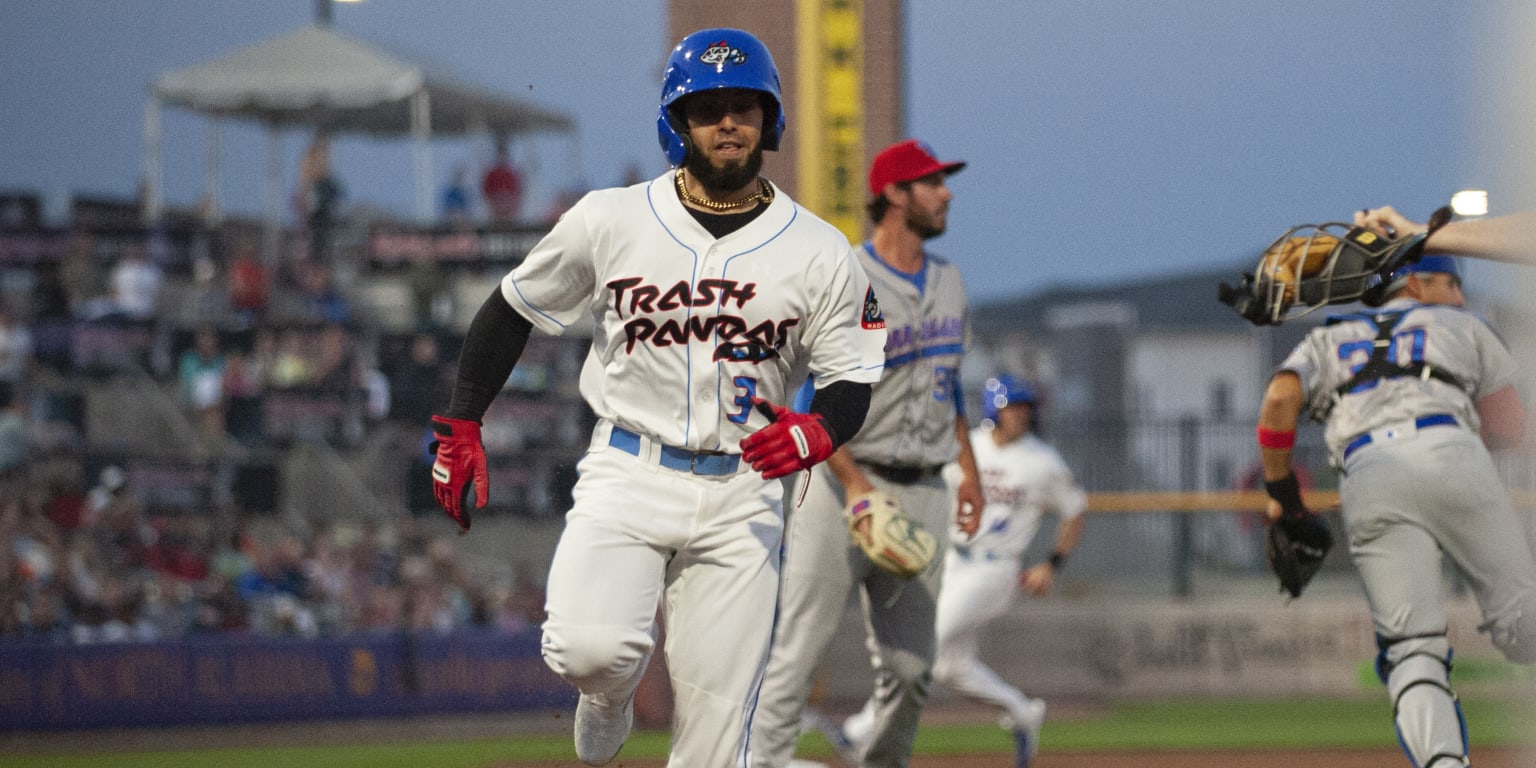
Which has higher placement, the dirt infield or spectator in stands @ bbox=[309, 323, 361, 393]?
spectator in stands @ bbox=[309, 323, 361, 393]

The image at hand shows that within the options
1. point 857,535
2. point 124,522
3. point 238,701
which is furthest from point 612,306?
point 124,522

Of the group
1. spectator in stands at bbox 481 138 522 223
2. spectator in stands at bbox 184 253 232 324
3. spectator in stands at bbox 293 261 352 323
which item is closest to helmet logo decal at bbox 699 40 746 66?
spectator in stands at bbox 293 261 352 323

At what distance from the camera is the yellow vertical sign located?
12.3 metres

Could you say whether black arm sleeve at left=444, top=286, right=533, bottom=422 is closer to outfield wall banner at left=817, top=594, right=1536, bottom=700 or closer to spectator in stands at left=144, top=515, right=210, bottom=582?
outfield wall banner at left=817, top=594, right=1536, bottom=700

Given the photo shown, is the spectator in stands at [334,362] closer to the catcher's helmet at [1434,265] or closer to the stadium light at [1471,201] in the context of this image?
the catcher's helmet at [1434,265]

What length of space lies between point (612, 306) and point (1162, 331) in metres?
18.7

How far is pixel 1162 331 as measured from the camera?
74.3 ft

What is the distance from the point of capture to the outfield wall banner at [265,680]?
40.6ft

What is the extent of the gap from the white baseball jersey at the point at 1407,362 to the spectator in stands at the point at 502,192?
13879 millimetres

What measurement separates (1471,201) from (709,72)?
2238 mm

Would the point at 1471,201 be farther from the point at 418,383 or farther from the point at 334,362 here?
the point at 334,362

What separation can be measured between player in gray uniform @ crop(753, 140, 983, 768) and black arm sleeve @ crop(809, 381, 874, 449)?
4.47 feet

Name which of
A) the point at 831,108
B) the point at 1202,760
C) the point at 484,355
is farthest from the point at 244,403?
the point at 484,355

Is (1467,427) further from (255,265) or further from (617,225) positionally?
(255,265)
